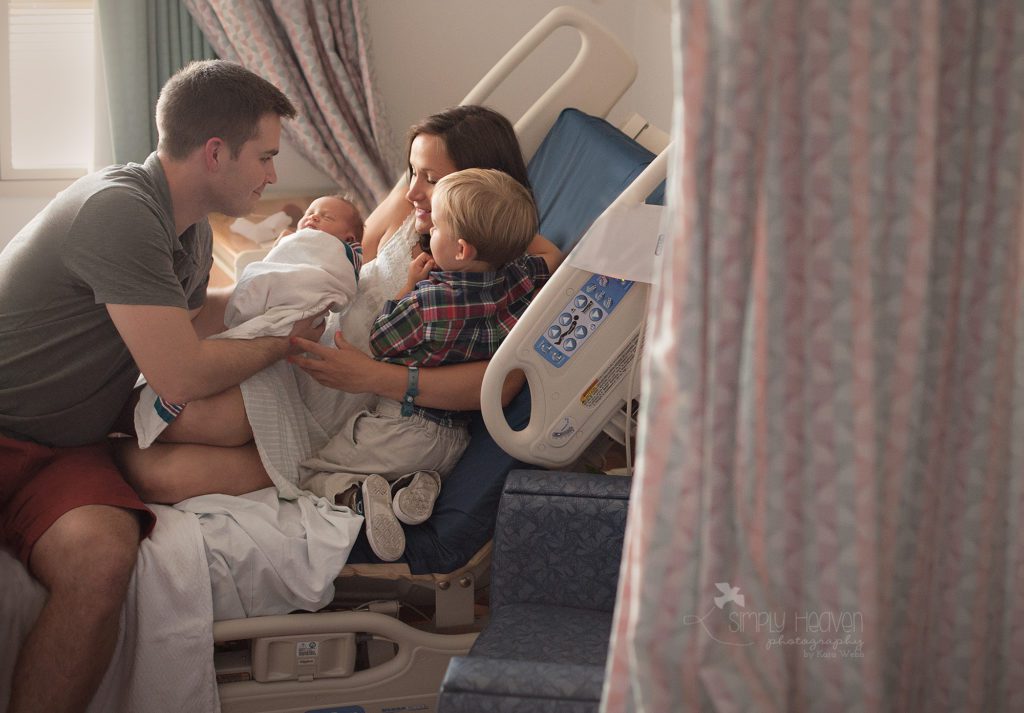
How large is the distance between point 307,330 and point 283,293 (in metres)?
0.11

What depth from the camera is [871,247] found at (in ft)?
3.42

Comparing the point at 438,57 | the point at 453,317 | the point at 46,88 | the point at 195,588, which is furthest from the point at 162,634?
the point at 46,88

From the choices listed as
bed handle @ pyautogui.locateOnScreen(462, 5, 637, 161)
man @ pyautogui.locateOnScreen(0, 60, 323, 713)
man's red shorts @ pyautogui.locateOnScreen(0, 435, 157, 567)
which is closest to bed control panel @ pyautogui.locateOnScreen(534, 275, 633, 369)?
man @ pyautogui.locateOnScreen(0, 60, 323, 713)

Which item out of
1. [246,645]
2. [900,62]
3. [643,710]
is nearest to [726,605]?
[643,710]

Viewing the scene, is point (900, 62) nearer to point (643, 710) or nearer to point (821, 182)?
point (821, 182)

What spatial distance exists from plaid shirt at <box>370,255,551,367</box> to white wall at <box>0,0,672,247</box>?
1892 millimetres

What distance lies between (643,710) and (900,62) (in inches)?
28.1

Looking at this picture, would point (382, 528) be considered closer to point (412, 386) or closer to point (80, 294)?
point (412, 386)

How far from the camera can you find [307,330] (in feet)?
7.31

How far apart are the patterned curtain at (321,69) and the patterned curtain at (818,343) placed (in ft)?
9.68

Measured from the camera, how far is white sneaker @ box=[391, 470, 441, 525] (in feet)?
6.86

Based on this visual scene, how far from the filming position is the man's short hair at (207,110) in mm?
2043

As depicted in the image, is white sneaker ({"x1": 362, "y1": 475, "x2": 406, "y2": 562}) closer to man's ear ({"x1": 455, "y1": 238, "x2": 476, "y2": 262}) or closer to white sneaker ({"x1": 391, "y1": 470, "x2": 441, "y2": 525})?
→ white sneaker ({"x1": 391, "y1": 470, "x2": 441, "y2": 525})

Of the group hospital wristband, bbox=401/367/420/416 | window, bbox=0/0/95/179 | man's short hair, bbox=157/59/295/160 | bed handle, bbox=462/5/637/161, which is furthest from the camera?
window, bbox=0/0/95/179
